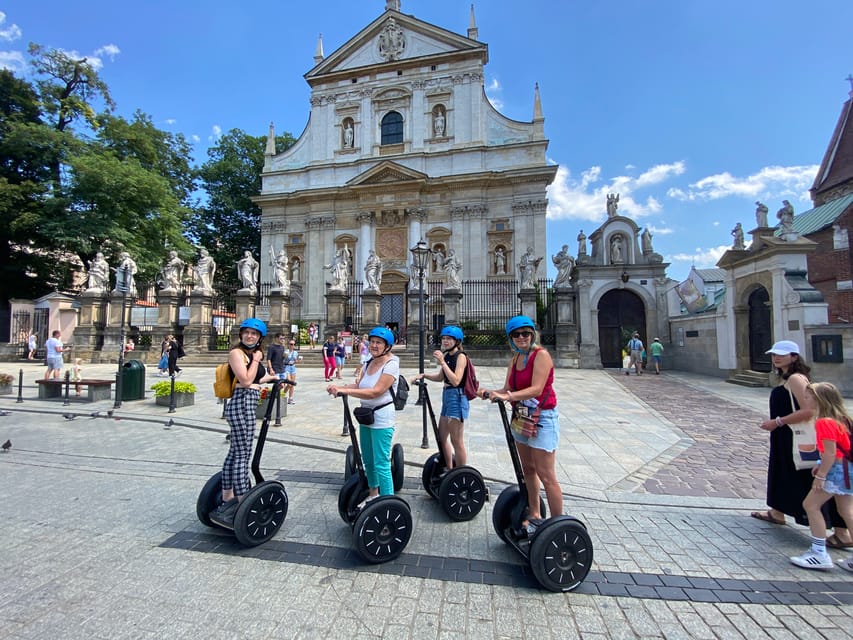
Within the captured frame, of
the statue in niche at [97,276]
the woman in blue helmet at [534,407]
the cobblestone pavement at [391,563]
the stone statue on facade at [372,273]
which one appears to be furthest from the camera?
the statue in niche at [97,276]

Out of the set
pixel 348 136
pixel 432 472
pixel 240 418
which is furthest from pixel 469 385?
pixel 348 136

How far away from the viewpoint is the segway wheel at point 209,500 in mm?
3400

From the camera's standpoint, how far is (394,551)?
312cm

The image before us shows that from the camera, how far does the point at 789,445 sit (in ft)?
11.8

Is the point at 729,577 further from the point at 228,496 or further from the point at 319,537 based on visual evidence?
the point at 228,496

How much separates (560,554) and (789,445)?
8.16ft

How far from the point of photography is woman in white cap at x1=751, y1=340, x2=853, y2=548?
3.36 meters

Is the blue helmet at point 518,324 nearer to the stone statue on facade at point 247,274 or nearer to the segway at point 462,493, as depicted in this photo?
the segway at point 462,493

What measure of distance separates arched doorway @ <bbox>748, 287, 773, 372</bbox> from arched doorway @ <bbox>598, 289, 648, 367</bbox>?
549cm

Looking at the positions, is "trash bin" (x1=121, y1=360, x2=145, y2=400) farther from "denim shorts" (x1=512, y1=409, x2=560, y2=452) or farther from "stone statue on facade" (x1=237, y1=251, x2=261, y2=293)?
"denim shorts" (x1=512, y1=409, x2=560, y2=452)

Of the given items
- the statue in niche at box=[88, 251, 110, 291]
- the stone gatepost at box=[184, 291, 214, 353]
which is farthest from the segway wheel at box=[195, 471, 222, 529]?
the statue in niche at box=[88, 251, 110, 291]

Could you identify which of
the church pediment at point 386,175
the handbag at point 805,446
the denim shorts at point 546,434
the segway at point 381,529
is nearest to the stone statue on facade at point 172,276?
the church pediment at point 386,175

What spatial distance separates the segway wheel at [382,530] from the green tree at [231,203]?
126ft

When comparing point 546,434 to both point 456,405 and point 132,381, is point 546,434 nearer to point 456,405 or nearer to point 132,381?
point 456,405
